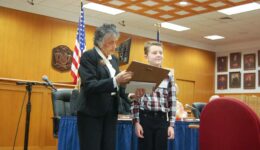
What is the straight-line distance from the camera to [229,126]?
4.15 feet

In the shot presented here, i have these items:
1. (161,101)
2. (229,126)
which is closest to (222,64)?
(161,101)

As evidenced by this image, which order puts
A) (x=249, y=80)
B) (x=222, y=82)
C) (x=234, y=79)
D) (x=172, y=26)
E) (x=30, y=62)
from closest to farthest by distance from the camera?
(x=30, y=62) → (x=172, y=26) → (x=249, y=80) → (x=234, y=79) → (x=222, y=82)

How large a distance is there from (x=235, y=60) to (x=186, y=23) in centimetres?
343

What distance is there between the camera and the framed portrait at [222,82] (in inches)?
486

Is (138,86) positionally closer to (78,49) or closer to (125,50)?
(125,50)

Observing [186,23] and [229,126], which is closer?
Result: [229,126]

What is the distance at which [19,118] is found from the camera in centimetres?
758

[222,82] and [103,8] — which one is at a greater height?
[103,8]

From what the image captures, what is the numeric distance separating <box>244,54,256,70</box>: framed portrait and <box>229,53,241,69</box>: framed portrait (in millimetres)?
249

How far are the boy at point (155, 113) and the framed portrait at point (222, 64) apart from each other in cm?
985

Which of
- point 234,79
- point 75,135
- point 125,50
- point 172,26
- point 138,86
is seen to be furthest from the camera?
point 234,79

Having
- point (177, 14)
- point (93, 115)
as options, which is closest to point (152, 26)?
point (177, 14)

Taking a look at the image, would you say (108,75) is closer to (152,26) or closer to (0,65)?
(0,65)

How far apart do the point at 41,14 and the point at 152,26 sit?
10.9ft
